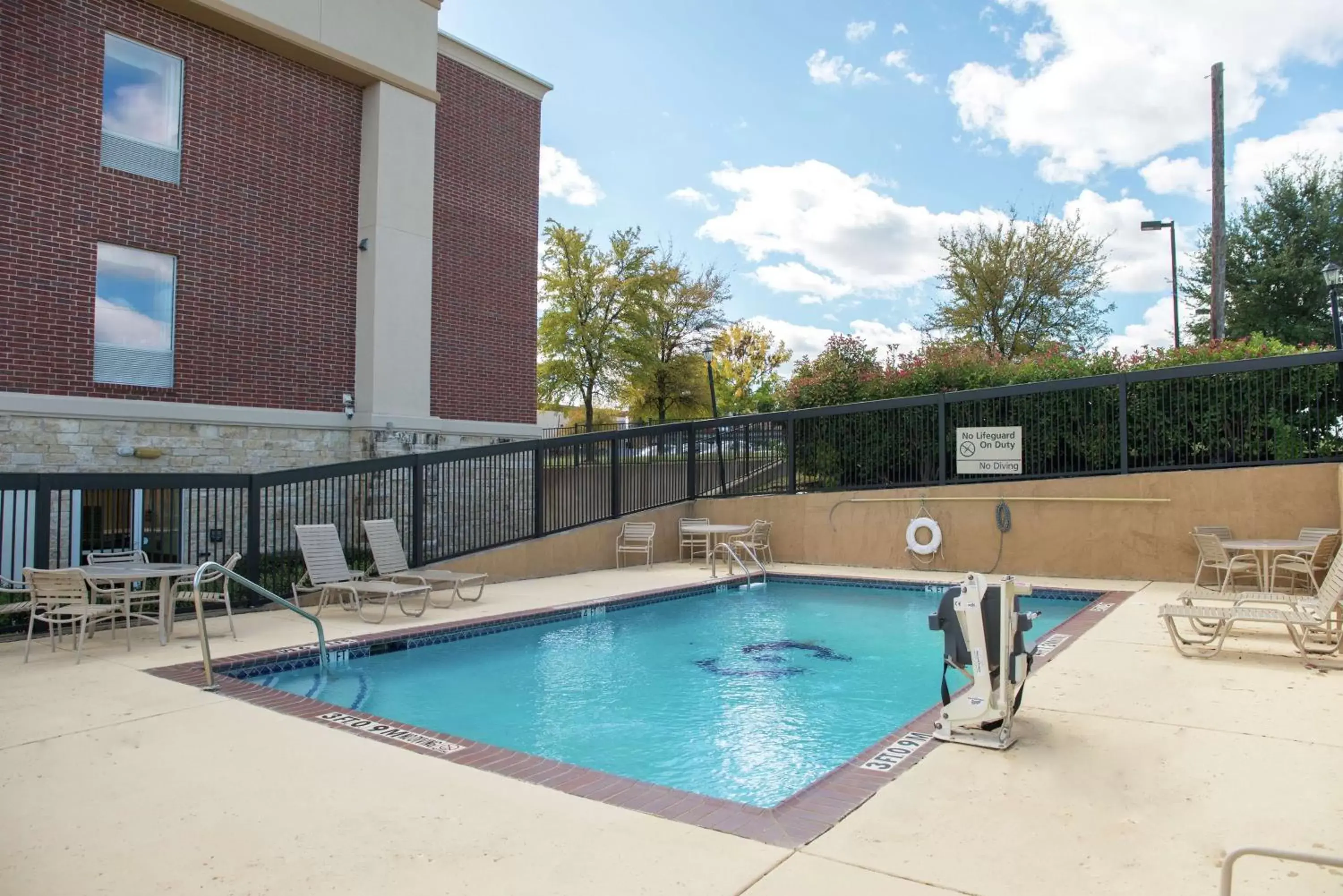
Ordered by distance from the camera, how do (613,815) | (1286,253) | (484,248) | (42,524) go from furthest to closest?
(1286,253), (484,248), (42,524), (613,815)

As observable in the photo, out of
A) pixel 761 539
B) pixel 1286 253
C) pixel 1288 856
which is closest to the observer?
pixel 1288 856

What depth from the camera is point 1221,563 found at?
9180 millimetres

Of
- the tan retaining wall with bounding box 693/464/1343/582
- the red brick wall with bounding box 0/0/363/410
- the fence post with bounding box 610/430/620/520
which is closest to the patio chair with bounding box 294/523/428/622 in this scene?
the red brick wall with bounding box 0/0/363/410

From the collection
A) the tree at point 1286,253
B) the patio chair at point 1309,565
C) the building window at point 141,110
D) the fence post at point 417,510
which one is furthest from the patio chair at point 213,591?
the tree at point 1286,253

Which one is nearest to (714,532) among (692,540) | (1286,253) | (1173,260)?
(692,540)

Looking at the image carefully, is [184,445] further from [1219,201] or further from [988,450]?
[1219,201]

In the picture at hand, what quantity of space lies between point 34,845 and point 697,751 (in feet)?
10.3

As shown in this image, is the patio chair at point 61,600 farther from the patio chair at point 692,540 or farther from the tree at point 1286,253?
the tree at point 1286,253

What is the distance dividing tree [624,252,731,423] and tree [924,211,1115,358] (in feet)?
27.9

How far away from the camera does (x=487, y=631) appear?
8078 mm

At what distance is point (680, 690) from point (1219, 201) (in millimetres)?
13955

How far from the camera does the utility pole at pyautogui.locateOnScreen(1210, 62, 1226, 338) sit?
14141 mm

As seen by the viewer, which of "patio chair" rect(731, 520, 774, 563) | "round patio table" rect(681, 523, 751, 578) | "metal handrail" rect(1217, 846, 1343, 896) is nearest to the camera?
"metal handrail" rect(1217, 846, 1343, 896)

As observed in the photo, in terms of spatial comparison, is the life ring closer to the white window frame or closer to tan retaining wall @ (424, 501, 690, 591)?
tan retaining wall @ (424, 501, 690, 591)
